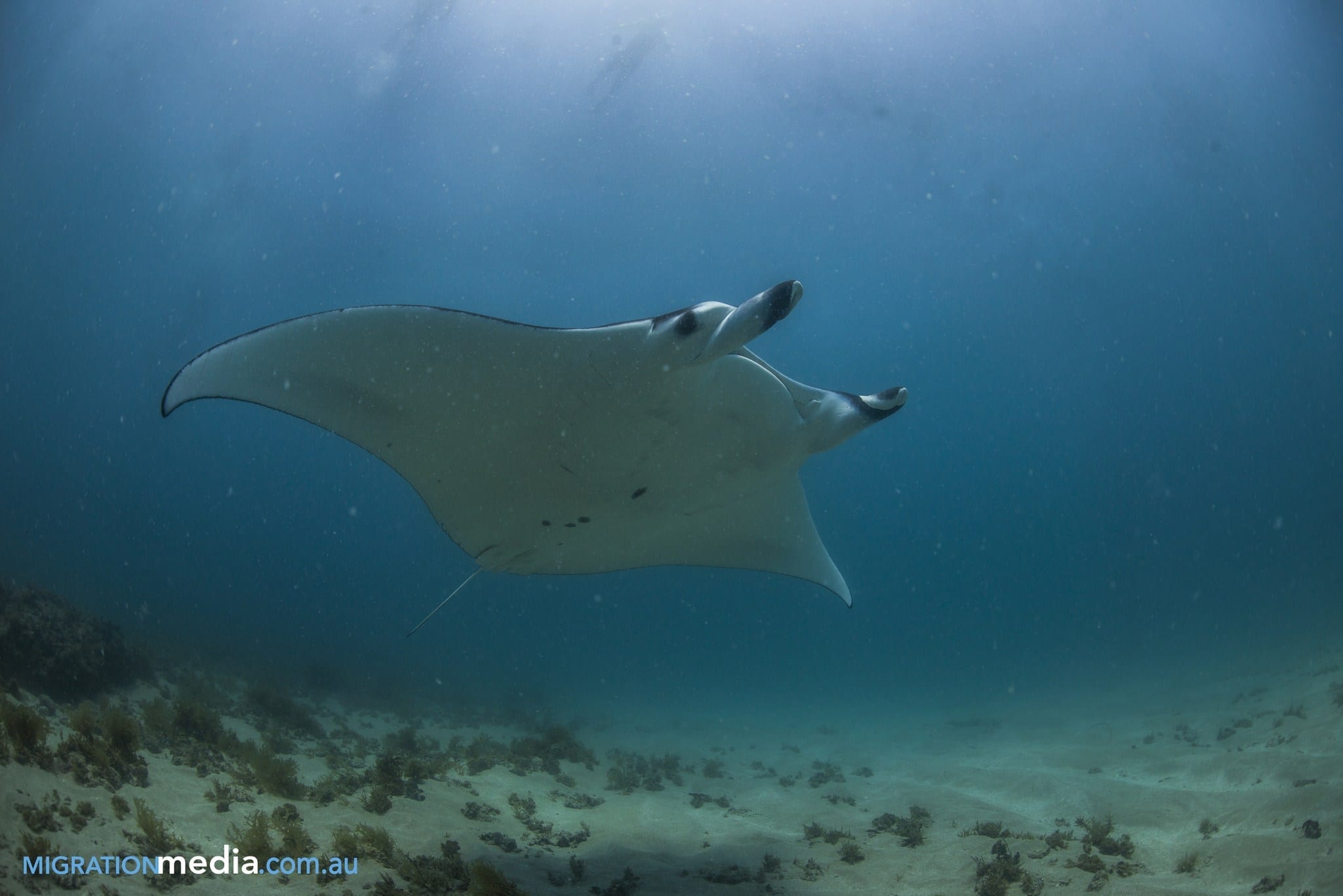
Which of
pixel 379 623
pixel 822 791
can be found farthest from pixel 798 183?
pixel 379 623

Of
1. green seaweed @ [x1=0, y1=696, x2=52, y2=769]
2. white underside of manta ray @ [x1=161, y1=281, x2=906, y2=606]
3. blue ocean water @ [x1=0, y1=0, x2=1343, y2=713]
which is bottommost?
green seaweed @ [x1=0, y1=696, x2=52, y2=769]

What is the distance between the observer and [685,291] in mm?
25750

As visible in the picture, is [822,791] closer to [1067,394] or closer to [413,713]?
[413,713]

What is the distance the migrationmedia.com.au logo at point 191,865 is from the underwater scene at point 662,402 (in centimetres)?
2

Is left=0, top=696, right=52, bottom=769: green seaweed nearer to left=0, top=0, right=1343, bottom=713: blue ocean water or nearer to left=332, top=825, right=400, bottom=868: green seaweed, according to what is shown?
left=332, top=825, right=400, bottom=868: green seaweed

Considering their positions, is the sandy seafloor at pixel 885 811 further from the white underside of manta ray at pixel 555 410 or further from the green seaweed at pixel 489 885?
the white underside of manta ray at pixel 555 410

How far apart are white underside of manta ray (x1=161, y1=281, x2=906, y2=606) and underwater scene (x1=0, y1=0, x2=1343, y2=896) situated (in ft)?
0.10

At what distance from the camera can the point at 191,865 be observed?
262cm

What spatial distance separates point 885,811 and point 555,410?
5.79 m

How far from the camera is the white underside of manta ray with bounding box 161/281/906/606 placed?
112 inches

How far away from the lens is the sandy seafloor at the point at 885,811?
3131 millimetres

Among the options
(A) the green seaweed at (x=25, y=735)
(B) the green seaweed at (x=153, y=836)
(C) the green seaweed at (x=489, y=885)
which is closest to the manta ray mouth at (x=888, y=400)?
(C) the green seaweed at (x=489, y=885)

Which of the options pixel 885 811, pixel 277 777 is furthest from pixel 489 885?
pixel 885 811

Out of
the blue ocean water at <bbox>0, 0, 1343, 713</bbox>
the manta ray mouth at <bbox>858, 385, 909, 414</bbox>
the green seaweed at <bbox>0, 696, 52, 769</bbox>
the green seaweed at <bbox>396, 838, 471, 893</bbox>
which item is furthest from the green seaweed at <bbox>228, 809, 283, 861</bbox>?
the blue ocean water at <bbox>0, 0, 1343, 713</bbox>
